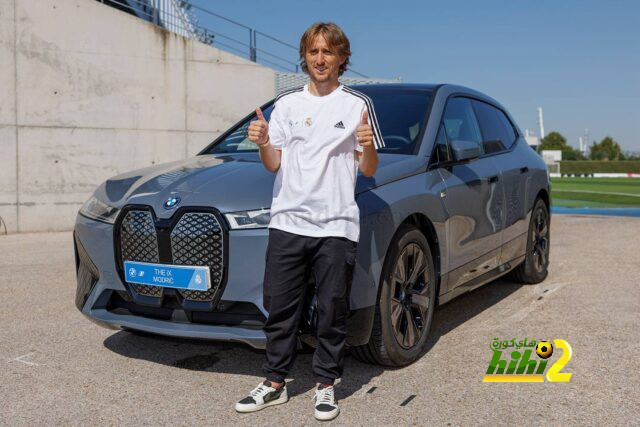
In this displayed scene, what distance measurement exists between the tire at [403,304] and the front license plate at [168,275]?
872 mm

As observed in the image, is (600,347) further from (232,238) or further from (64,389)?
(64,389)

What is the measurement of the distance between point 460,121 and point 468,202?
700 mm

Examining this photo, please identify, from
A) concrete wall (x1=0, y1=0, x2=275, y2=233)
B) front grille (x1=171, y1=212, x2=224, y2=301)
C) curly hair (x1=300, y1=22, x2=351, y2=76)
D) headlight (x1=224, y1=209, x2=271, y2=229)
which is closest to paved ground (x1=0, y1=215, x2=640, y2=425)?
front grille (x1=171, y1=212, x2=224, y2=301)

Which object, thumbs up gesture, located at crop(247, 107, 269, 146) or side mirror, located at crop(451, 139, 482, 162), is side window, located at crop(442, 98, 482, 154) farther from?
thumbs up gesture, located at crop(247, 107, 269, 146)

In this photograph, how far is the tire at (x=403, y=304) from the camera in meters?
3.58

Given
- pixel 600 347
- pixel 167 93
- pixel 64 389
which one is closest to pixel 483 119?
pixel 600 347

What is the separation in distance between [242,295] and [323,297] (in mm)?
399

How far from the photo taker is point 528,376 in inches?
148

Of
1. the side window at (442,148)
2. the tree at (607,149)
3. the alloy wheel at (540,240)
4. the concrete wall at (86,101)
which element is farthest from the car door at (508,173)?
the tree at (607,149)

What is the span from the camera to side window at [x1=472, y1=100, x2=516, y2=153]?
530cm

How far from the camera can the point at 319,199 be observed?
312 cm

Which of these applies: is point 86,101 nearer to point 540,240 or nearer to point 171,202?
point 540,240

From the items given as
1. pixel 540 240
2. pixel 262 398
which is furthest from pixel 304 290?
pixel 540 240

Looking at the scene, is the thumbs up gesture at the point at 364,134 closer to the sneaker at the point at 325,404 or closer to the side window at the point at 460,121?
the sneaker at the point at 325,404
